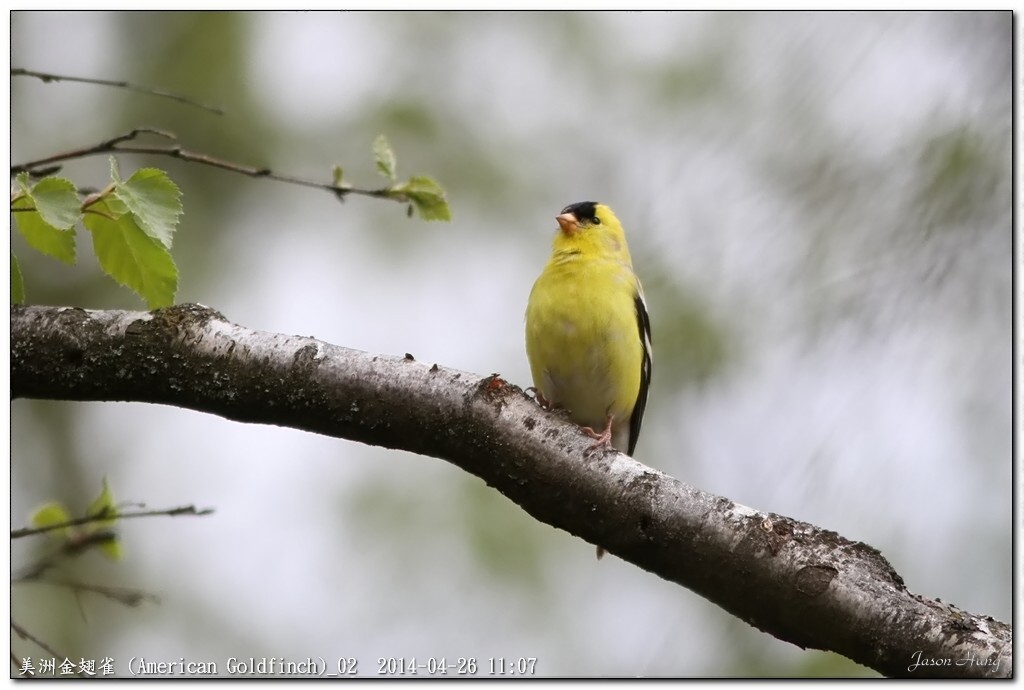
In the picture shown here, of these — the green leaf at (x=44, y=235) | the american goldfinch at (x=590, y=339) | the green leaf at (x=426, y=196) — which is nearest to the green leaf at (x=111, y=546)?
the green leaf at (x=44, y=235)

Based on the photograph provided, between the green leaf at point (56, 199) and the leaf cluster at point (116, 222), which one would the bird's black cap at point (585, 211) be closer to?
the leaf cluster at point (116, 222)

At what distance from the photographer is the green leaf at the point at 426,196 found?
7.62 ft

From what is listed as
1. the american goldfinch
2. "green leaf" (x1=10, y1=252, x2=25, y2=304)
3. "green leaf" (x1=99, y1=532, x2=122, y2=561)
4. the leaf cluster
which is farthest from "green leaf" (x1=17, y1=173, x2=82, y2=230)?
the american goldfinch

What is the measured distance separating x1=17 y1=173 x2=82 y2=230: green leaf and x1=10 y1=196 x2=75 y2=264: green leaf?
17 centimetres

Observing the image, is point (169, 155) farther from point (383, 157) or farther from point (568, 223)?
point (568, 223)

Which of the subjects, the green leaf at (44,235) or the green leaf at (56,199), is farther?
the green leaf at (44,235)

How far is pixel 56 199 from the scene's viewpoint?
2.00 metres

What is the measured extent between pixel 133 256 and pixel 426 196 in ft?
2.16

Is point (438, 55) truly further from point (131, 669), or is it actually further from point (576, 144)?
point (131, 669)

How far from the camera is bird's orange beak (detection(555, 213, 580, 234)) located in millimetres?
4035

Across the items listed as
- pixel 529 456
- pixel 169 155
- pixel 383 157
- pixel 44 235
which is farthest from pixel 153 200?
pixel 529 456

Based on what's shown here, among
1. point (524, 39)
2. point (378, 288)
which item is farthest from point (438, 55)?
point (378, 288)

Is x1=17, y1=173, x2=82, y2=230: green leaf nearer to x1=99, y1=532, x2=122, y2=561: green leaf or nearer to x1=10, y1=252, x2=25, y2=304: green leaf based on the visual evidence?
x1=10, y1=252, x2=25, y2=304: green leaf

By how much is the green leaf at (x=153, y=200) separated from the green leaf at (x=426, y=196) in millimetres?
490
